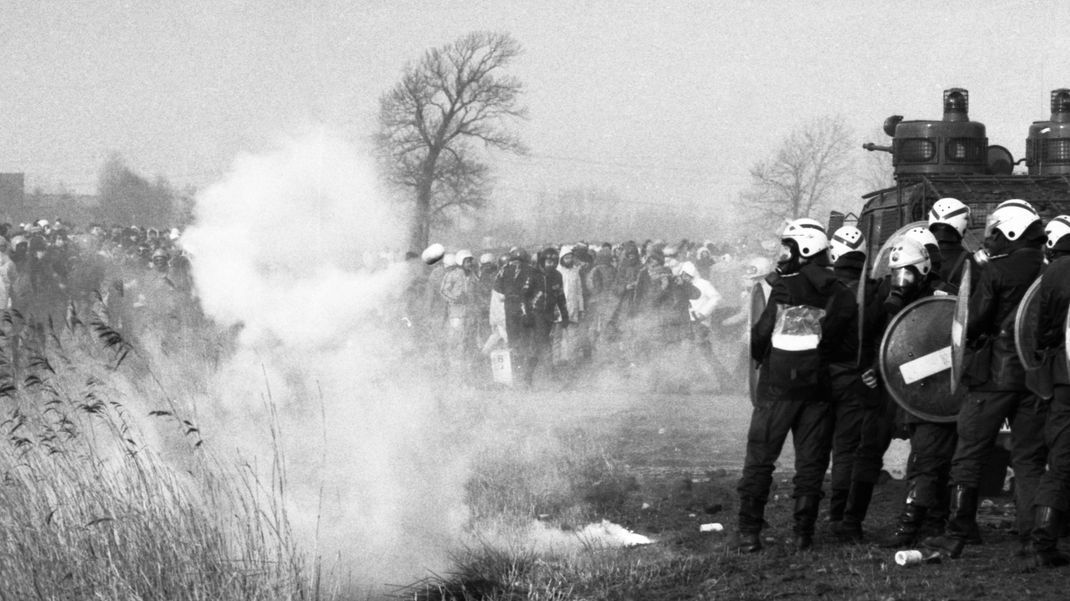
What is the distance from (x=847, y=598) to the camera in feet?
22.3

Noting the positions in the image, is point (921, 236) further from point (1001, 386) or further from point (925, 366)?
point (1001, 386)

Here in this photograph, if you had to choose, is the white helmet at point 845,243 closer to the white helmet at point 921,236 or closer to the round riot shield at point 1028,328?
the white helmet at point 921,236

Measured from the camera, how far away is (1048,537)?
7250 millimetres

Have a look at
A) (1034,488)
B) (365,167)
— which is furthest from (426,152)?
(1034,488)

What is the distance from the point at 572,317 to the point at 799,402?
41.0 feet

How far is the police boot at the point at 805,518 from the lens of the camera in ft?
26.6

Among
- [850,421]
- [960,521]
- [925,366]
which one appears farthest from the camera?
[850,421]

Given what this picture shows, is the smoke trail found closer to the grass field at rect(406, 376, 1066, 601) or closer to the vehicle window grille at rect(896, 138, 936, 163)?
the grass field at rect(406, 376, 1066, 601)

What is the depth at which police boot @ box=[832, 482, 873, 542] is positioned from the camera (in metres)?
8.35

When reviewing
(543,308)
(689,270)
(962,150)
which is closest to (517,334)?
(543,308)

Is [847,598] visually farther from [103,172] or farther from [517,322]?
[103,172]

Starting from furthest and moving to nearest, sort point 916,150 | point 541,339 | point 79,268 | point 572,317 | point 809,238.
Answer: point 572,317, point 79,268, point 541,339, point 916,150, point 809,238

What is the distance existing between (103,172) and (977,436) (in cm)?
1481

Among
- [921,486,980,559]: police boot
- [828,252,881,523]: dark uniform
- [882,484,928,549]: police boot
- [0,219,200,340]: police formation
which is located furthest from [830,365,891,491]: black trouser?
[0,219,200,340]: police formation
